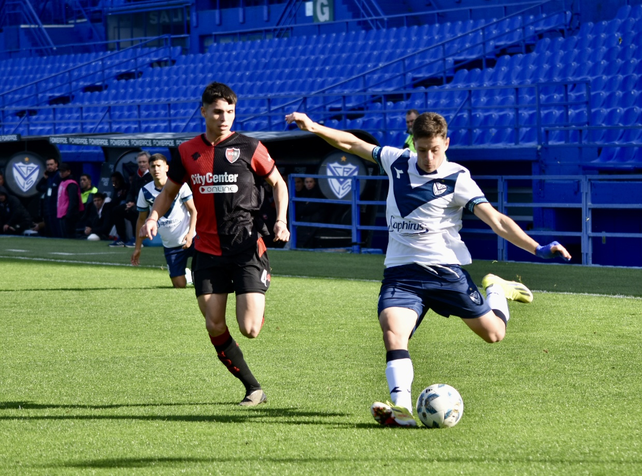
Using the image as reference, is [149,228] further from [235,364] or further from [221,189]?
[235,364]

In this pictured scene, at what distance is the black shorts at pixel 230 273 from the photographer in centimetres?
600

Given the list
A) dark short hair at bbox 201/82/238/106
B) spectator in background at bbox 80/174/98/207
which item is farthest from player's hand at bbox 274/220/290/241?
spectator in background at bbox 80/174/98/207

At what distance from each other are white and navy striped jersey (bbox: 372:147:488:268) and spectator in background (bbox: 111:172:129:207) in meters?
Result: 15.5

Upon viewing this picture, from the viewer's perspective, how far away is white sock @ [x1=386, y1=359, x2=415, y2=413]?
5.25 m

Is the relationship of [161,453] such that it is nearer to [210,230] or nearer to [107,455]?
[107,455]

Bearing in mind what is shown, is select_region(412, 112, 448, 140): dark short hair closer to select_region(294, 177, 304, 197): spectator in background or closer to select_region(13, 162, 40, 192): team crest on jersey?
select_region(294, 177, 304, 197): spectator in background

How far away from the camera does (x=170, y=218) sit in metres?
11.9

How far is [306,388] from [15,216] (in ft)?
60.9

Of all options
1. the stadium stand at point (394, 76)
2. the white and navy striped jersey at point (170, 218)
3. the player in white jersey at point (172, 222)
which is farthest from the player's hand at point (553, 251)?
the stadium stand at point (394, 76)

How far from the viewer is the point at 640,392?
614 cm

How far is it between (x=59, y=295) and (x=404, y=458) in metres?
8.01

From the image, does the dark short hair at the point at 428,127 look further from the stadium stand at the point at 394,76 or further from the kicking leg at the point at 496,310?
the stadium stand at the point at 394,76

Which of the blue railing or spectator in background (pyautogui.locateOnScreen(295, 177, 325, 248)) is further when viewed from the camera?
spectator in background (pyautogui.locateOnScreen(295, 177, 325, 248))

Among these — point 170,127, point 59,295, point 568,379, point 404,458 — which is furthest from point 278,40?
point 404,458
